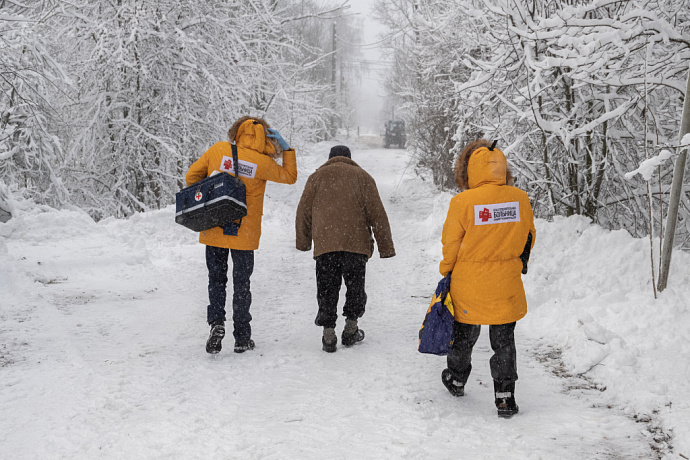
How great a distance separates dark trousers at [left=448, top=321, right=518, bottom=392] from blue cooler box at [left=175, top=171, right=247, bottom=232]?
1.89m

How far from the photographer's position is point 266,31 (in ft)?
44.8

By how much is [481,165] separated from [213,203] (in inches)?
79.5

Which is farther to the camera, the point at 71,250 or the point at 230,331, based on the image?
the point at 71,250

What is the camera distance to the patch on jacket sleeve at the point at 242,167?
13.9 feet

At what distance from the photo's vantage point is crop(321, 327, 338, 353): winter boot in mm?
4508

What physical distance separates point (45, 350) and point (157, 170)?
26.0 ft

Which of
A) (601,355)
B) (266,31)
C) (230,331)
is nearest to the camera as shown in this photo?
(601,355)

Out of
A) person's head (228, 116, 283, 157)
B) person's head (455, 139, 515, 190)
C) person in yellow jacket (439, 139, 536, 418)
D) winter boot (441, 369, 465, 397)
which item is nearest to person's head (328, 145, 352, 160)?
person's head (228, 116, 283, 157)

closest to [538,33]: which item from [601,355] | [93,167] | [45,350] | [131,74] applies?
[601,355]

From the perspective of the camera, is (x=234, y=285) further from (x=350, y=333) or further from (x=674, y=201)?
(x=674, y=201)

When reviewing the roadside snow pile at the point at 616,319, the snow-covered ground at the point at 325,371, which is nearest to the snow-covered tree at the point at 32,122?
the snow-covered ground at the point at 325,371

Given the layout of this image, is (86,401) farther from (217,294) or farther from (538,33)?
(538,33)

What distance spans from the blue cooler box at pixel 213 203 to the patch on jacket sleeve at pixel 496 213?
184 cm

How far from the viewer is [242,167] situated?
4.29 metres
